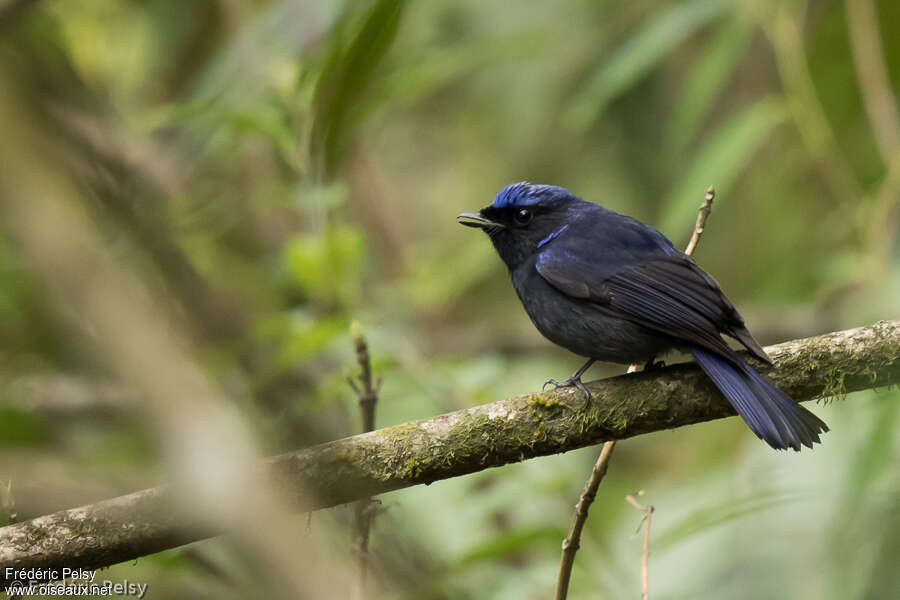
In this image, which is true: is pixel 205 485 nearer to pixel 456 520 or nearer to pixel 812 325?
pixel 456 520

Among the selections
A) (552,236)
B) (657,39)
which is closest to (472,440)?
(552,236)

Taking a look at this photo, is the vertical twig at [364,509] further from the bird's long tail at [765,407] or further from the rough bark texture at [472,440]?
the bird's long tail at [765,407]

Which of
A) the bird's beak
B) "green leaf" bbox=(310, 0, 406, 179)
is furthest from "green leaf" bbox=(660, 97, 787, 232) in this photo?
"green leaf" bbox=(310, 0, 406, 179)

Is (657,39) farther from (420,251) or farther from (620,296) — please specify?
(420,251)

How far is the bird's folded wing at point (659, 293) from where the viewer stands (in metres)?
3.20

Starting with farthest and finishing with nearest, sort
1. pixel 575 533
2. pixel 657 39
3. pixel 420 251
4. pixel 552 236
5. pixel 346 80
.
Answer: pixel 420 251, pixel 657 39, pixel 552 236, pixel 346 80, pixel 575 533

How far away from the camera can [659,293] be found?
132 inches

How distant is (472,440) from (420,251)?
3.86 metres

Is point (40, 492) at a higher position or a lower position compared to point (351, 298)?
lower

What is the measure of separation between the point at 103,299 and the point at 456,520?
2728 mm

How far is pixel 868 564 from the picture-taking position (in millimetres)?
3932

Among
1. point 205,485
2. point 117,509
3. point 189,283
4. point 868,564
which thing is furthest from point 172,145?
point 205,485

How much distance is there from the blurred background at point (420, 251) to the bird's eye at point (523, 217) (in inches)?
25.1

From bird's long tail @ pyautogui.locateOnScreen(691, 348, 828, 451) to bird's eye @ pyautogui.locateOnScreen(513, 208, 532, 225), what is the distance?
129 cm
